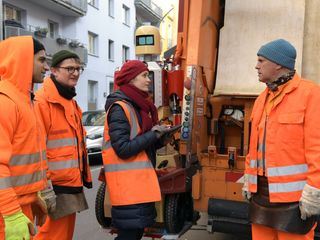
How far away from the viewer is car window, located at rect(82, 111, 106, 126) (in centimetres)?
1219

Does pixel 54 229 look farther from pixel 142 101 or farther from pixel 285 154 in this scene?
pixel 285 154

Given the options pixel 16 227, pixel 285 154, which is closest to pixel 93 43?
pixel 285 154

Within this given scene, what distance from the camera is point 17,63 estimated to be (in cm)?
261

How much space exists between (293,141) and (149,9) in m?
32.1

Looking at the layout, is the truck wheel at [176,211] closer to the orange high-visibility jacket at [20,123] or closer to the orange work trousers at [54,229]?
the orange work trousers at [54,229]

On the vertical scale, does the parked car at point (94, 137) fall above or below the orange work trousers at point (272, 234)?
below

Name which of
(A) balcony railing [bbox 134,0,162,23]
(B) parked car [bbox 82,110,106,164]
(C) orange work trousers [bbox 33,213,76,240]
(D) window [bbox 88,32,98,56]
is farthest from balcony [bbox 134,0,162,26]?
(C) orange work trousers [bbox 33,213,76,240]

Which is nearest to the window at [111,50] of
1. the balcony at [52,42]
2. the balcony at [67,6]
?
the balcony at [67,6]

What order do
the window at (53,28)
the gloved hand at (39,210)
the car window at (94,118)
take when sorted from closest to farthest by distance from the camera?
the gloved hand at (39,210), the car window at (94,118), the window at (53,28)

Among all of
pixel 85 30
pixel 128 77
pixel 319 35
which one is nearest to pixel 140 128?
pixel 128 77

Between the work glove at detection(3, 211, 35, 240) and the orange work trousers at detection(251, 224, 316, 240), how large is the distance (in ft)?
4.91

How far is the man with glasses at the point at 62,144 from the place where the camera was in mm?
3266

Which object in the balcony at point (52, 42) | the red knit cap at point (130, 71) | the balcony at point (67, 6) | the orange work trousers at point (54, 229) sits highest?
the balcony at point (67, 6)

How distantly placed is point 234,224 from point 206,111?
3.46ft
